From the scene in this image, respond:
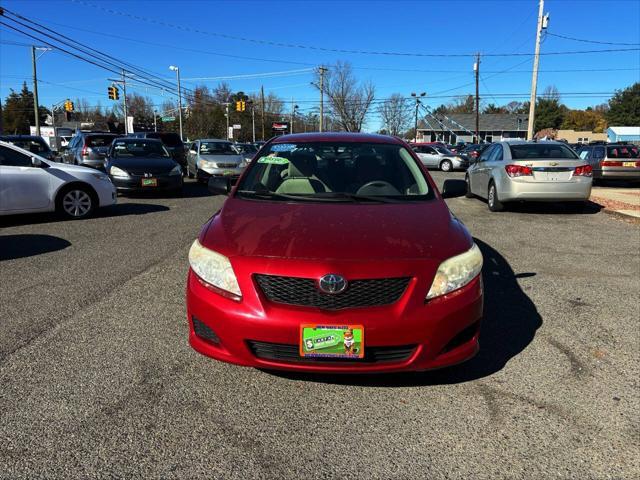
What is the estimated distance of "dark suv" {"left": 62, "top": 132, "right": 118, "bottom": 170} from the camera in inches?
571

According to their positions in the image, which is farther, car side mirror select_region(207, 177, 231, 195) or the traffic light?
the traffic light

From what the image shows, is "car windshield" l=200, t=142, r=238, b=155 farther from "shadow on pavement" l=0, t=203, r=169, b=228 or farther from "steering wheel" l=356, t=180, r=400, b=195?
"steering wheel" l=356, t=180, r=400, b=195

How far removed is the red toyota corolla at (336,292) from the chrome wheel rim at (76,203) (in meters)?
6.81

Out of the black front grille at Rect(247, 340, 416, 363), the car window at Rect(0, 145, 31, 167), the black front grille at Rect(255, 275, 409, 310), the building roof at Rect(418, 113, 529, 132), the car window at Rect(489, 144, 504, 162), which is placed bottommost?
the black front grille at Rect(247, 340, 416, 363)

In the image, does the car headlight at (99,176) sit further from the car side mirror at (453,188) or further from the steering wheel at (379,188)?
the car side mirror at (453,188)

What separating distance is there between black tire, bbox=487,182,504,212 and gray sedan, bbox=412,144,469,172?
17353mm

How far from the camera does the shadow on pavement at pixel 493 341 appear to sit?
3.05 meters

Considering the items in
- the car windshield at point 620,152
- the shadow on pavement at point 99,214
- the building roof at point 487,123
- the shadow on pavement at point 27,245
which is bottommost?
the shadow on pavement at point 27,245

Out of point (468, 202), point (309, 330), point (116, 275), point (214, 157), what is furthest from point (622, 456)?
point (214, 157)

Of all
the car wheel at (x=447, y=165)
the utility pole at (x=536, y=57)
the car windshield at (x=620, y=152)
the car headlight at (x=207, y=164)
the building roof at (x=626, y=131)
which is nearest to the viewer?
the car headlight at (x=207, y=164)

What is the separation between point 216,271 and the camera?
110 inches

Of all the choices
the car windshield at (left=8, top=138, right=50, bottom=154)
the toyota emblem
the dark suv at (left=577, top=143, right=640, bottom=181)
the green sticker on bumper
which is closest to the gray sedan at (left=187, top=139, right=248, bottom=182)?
the car windshield at (left=8, top=138, right=50, bottom=154)

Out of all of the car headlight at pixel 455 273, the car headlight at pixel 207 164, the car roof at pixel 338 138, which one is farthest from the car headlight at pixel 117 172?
the car headlight at pixel 455 273

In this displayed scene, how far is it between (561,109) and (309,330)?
109472 mm
